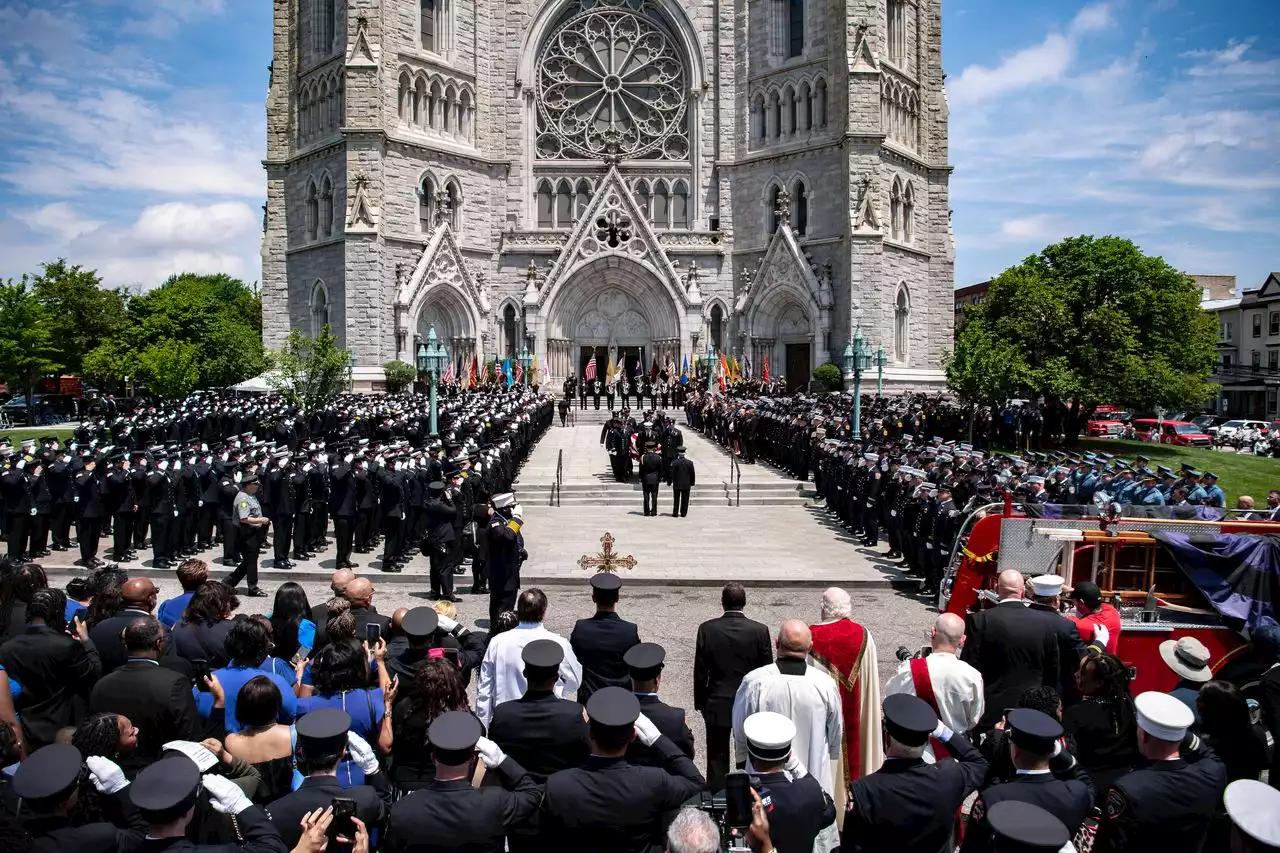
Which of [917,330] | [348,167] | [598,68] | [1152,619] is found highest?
[598,68]

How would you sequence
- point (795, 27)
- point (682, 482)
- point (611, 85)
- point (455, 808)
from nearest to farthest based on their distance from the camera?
point (455, 808) → point (682, 482) → point (795, 27) → point (611, 85)

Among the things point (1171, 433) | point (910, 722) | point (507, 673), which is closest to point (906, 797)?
point (910, 722)

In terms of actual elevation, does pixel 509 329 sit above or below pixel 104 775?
above

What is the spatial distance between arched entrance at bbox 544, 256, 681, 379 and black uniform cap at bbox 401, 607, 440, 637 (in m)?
37.5

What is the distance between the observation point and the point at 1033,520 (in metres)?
8.90

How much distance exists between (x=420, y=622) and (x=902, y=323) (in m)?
40.0

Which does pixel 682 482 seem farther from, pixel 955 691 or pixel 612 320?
pixel 612 320

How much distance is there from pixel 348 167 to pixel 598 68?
46.1 ft

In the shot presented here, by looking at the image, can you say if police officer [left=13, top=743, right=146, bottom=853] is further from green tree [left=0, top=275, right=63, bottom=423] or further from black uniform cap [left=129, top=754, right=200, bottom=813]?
green tree [left=0, top=275, right=63, bottom=423]

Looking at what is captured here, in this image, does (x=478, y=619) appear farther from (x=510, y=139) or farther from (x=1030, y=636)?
(x=510, y=139)

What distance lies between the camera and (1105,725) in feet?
16.6

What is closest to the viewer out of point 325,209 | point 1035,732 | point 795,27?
point 1035,732

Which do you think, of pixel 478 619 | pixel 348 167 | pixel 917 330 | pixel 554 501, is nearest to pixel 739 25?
pixel 917 330

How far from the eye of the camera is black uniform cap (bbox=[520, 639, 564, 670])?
15.1ft
